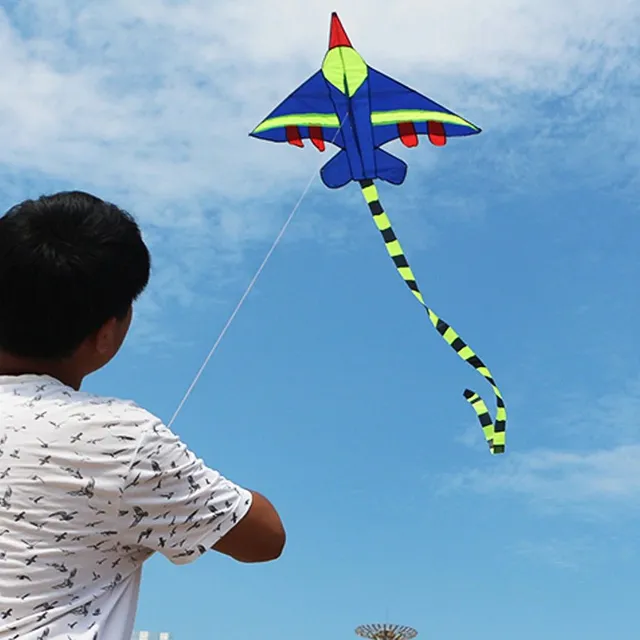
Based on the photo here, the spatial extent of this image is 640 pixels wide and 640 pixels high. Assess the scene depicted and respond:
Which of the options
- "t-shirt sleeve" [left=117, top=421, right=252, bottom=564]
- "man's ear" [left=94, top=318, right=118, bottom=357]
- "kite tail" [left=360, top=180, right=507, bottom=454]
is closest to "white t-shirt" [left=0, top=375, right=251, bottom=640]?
"t-shirt sleeve" [left=117, top=421, right=252, bottom=564]

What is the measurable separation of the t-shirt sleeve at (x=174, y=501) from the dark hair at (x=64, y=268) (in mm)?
193

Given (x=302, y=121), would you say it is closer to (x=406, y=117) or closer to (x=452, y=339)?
(x=406, y=117)

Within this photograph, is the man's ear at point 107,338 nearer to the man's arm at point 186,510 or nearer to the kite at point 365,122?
the man's arm at point 186,510

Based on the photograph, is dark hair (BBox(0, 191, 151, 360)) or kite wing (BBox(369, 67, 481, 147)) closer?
dark hair (BBox(0, 191, 151, 360))

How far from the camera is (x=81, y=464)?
54.5 inches

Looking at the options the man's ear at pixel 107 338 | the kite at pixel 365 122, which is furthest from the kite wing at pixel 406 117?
the man's ear at pixel 107 338

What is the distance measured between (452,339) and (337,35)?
92.5 inches

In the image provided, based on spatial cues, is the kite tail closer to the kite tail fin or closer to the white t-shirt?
the kite tail fin

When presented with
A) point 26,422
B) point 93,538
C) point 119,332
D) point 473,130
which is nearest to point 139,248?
point 119,332

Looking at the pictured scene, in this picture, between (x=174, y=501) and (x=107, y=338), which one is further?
(x=107, y=338)

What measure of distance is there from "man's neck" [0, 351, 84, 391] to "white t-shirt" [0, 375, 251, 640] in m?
0.08

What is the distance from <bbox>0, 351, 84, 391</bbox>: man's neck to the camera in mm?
1533

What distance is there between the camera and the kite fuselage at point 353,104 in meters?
7.45

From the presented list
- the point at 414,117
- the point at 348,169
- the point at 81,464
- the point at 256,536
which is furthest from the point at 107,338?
the point at 414,117
